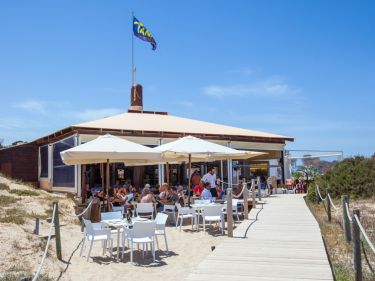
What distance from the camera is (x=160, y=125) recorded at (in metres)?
19.4

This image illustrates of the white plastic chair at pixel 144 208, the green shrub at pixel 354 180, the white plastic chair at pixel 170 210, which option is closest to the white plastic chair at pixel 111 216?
the white plastic chair at pixel 144 208

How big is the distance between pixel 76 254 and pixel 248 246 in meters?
3.42

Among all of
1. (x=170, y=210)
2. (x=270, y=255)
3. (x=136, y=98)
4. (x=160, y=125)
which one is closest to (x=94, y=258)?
(x=270, y=255)

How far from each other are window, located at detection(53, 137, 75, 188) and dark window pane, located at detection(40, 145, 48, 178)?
1.53 metres

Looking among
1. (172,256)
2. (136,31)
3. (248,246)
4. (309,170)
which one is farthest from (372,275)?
(136,31)

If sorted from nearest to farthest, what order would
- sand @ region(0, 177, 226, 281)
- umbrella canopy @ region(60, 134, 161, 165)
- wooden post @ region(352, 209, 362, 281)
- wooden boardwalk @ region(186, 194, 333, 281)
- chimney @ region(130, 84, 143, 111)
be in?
wooden post @ region(352, 209, 362, 281), wooden boardwalk @ region(186, 194, 333, 281), sand @ region(0, 177, 226, 281), umbrella canopy @ region(60, 134, 161, 165), chimney @ region(130, 84, 143, 111)

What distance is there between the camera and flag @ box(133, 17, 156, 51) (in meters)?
25.8

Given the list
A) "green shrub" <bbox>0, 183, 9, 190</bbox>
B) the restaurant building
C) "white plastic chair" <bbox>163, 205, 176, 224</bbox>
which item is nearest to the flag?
the restaurant building

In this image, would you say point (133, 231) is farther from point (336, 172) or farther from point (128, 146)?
point (336, 172)

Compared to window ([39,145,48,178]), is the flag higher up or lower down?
higher up

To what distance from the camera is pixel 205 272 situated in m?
6.21

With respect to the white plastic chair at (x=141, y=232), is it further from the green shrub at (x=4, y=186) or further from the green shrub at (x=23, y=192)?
the green shrub at (x=4, y=186)

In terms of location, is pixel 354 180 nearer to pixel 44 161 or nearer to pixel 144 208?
pixel 144 208

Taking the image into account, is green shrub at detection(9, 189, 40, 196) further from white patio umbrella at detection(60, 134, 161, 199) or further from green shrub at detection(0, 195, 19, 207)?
white patio umbrella at detection(60, 134, 161, 199)
